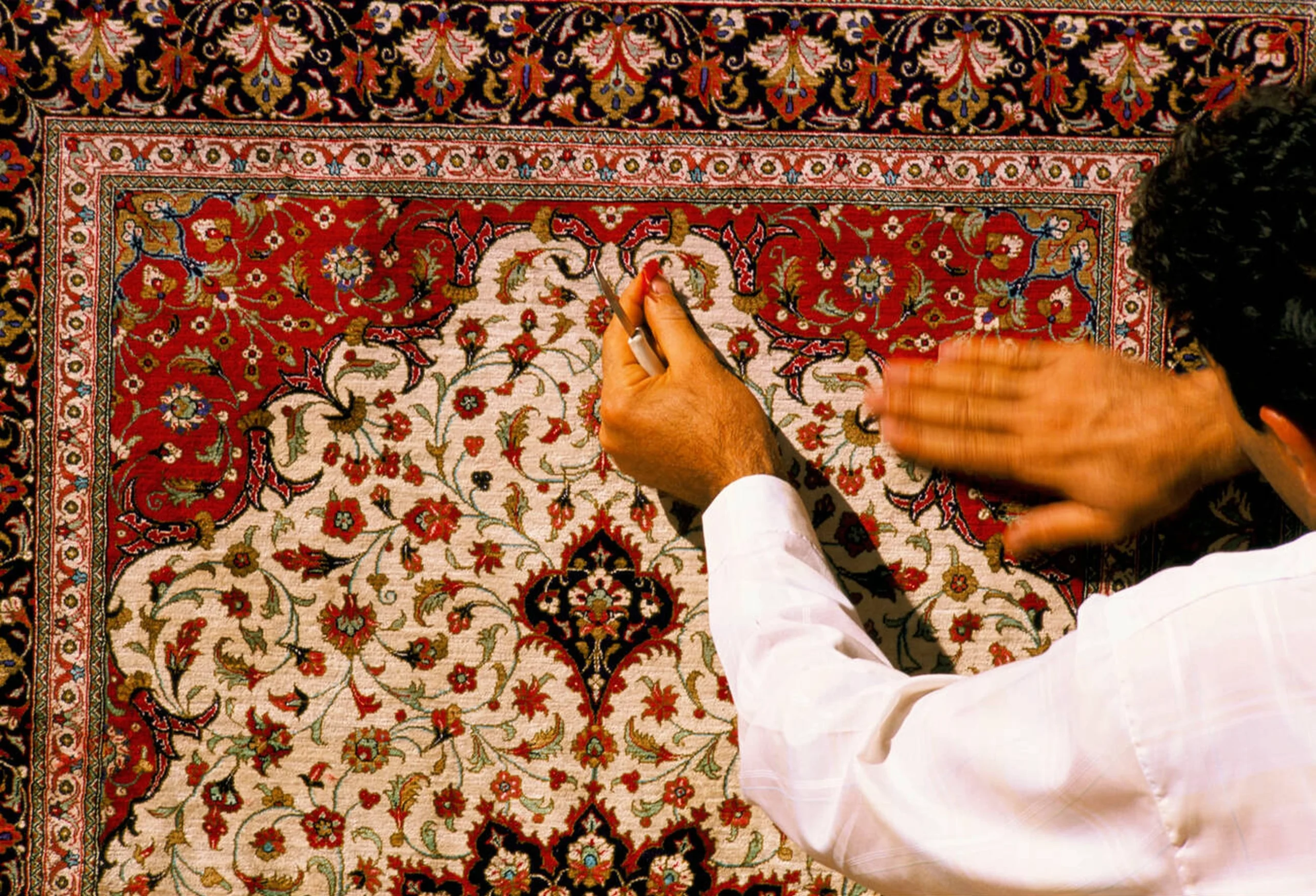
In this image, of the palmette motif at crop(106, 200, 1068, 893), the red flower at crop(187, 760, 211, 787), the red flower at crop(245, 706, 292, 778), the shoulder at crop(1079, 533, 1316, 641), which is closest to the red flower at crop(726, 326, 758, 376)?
the palmette motif at crop(106, 200, 1068, 893)

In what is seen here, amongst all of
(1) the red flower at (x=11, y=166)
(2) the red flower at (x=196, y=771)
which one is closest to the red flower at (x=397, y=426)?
(2) the red flower at (x=196, y=771)

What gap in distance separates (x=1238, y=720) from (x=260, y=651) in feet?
3.53

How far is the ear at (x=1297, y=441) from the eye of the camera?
2.31 feet

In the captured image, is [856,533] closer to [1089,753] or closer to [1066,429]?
[1066,429]

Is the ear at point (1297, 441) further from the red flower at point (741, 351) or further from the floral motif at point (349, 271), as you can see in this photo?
the floral motif at point (349, 271)

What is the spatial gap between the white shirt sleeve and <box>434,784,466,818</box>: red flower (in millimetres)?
506

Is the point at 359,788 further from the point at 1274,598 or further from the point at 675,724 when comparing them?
the point at 1274,598

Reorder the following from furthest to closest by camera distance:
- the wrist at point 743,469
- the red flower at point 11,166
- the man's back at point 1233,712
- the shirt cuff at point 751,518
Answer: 1. the red flower at point 11,166
2. the wrist at point 743,469
3. the shirt cuff at point 751,518
4. the man's back at point 1233,712

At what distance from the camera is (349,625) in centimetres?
122

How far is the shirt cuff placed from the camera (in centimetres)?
99

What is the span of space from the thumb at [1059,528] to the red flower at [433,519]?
28.3 inches

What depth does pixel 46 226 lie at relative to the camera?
3.98 ft

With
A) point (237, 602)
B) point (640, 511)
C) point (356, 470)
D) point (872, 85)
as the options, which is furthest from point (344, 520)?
point (872, 85)

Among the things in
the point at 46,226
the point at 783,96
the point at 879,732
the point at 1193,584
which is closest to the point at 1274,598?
the point at 1193,584
